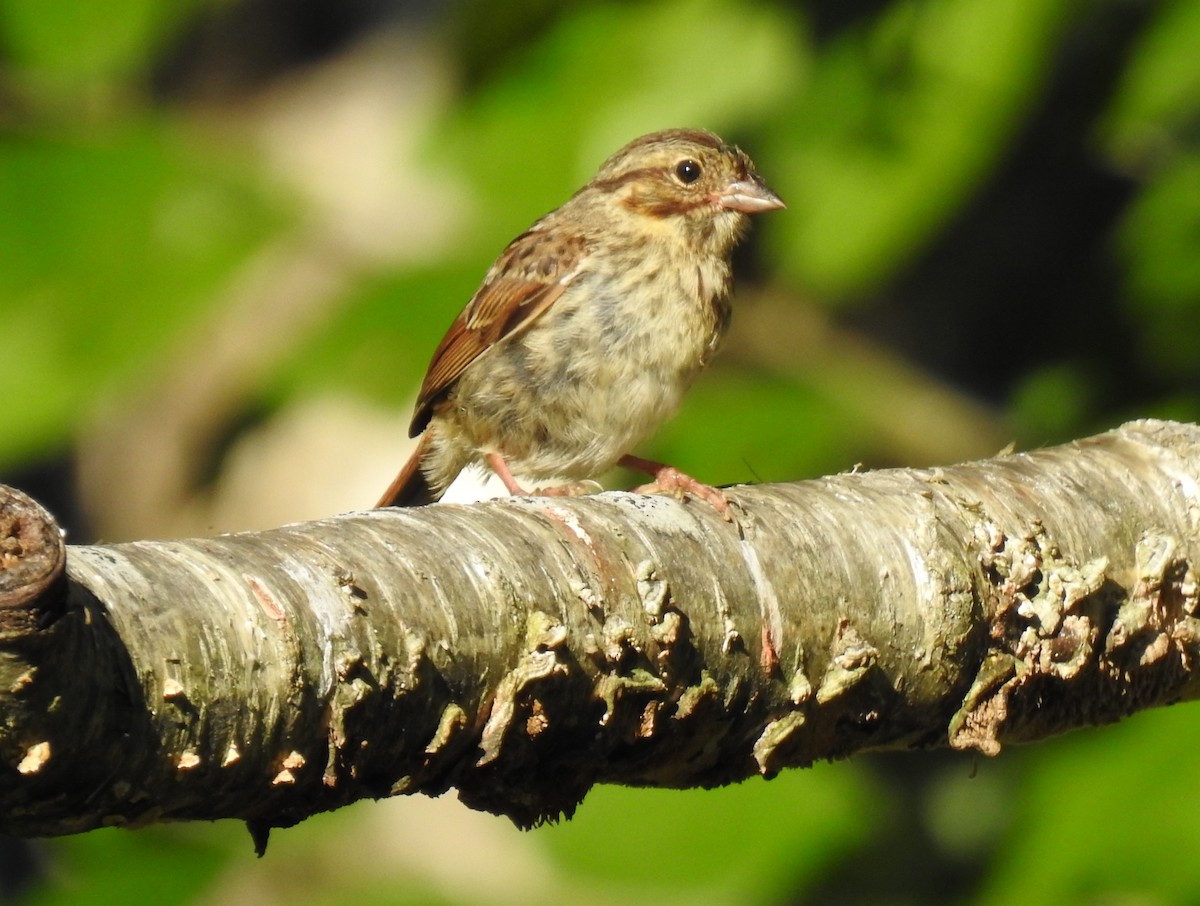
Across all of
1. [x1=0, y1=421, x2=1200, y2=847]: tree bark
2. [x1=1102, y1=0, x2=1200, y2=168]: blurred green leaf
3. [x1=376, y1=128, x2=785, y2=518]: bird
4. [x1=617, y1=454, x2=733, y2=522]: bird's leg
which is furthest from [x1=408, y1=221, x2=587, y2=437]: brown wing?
[x1=0, y1=421, x2=1200, y2=847]: tree bark

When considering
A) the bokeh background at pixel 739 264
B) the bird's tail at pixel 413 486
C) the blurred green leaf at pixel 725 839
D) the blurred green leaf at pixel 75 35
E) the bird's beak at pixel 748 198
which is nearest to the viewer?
the bokeh background at pixel 739 264

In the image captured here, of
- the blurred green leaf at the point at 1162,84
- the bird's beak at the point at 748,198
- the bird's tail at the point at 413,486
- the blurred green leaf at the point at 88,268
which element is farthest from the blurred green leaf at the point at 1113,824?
the blurred green leaf at the point at 88,268

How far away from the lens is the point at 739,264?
5281mm

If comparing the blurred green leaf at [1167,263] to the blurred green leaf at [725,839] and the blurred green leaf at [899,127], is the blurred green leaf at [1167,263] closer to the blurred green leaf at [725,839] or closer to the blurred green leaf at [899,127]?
the blurred green leaf at [899,127]

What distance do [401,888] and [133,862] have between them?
2.13 feet

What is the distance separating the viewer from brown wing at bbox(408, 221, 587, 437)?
4.55 m

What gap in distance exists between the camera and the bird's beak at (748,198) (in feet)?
14.3

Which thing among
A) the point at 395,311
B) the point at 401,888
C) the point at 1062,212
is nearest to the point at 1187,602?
the point at 395,311

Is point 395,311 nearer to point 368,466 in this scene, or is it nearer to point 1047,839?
point 1047,839

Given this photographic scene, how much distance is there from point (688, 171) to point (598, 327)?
602 mm

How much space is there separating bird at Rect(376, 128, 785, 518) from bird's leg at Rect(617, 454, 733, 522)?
5cm

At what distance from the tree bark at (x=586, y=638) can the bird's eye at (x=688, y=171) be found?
1600mm

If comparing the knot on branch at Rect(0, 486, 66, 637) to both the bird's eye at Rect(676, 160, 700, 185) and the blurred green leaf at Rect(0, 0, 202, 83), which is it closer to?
the blurred green leaf at Rect(0, 0, 202, 83)

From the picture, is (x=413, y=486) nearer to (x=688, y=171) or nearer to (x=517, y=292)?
(x=517, y=292)
